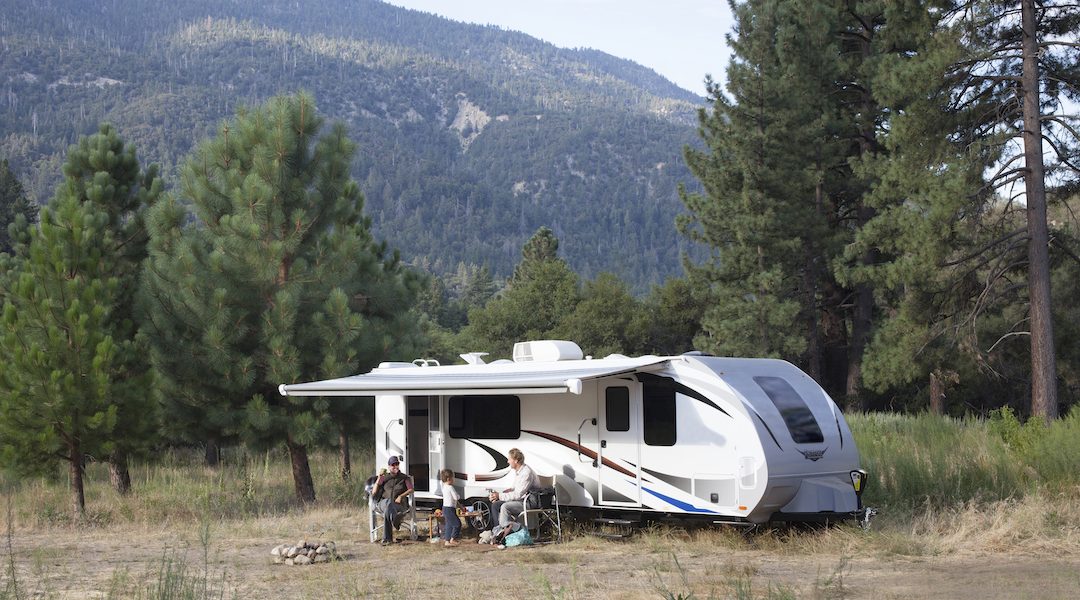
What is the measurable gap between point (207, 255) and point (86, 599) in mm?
8736

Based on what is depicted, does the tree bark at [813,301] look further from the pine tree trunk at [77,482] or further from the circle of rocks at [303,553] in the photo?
the circle of rocks at [303,553]

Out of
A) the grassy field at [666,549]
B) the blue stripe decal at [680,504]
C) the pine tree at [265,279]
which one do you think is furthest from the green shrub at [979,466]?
the pine tree at [265,279]

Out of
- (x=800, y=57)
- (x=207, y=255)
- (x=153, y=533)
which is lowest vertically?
(x=153, y=533)

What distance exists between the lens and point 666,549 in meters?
11.9

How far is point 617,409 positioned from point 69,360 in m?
8.00

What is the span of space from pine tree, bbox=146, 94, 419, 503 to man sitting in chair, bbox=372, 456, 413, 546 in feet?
11.2

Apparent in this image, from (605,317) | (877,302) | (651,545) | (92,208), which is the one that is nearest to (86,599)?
(651,545)

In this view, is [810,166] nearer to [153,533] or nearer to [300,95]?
[300,95]

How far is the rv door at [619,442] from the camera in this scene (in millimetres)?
12727

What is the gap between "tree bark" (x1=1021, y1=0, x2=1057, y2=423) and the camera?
19500 millimetres

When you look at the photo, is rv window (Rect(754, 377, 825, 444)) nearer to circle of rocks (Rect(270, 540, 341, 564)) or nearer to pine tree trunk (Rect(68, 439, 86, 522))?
circle of rocks (Rect(270, 540, 341, 564))

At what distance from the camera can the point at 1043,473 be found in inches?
552

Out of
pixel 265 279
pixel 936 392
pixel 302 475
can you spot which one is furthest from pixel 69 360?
pixel 936 392

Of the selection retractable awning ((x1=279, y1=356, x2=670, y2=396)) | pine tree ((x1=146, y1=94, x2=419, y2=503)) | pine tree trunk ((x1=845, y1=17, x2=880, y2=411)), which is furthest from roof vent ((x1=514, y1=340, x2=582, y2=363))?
pine tree trunk ((x1=845, y1=17, x2=880, y2=411))
